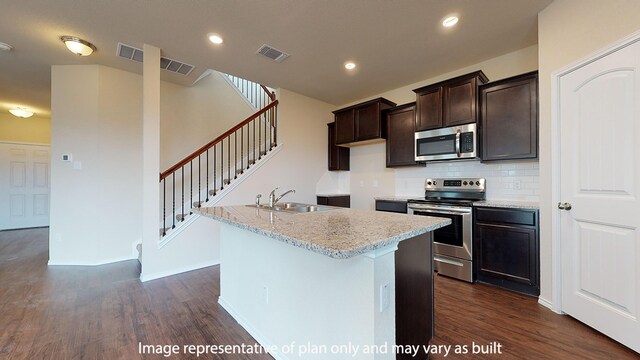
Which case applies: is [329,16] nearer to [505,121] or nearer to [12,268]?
[505,121]

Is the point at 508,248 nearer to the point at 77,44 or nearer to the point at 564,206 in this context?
the point at 564,206

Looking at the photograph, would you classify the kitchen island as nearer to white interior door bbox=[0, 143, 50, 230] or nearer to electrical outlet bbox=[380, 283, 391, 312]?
electrical outlet bbox=[380, 283, 391, 312]

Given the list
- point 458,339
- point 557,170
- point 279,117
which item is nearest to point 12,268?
point 279,117

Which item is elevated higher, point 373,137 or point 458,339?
point 373,137

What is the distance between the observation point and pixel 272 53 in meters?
3.19

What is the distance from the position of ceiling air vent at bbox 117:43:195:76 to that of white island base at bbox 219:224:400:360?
2.62 meters

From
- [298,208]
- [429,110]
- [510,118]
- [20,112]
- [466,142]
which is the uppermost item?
[20,112]

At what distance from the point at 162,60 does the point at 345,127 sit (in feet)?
9.64

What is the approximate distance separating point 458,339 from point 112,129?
4882 millimetres

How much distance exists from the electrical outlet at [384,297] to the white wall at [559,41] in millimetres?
2066

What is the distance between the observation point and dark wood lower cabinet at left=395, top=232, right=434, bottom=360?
4.40ft

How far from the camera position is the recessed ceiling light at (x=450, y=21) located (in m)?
2.47

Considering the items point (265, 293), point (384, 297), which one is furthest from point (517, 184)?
point (265, 293)

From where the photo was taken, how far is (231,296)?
2.25 m
